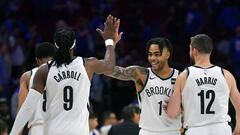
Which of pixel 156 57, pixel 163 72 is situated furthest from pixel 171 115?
pixel 156 57

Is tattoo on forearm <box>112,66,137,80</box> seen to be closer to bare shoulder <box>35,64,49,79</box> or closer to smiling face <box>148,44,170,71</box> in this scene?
smiling face <box>148,44,170,71</box>

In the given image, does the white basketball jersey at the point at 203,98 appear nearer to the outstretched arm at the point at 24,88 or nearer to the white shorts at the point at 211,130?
the white shorts at the point at 211,130

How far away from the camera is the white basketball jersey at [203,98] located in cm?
875

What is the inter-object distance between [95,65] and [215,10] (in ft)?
38.1

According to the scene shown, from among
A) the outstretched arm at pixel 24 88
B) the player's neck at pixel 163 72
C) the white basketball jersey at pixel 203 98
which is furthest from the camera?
the player's neck at pixel 163 72

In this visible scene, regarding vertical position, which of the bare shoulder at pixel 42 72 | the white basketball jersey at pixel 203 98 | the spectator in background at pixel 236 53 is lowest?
the white basketball jersey at pixel 203 98

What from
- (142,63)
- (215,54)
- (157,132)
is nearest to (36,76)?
(157,132)

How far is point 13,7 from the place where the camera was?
770 inches

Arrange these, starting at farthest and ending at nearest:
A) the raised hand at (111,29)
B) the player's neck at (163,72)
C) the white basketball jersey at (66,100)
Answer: the player's neck at (163,72), the raised hand at (111,29), the white basketball jersey at (66,100)

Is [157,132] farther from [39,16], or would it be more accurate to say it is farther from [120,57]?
[39,16]

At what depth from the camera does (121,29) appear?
63.1ft

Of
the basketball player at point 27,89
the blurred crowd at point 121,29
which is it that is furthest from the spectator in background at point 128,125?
the blurred crowd at point 121,29

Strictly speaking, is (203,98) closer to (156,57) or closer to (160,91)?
(160,91)

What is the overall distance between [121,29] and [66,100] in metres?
11.2
